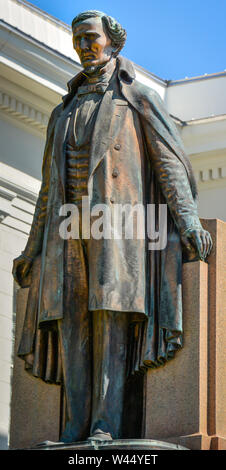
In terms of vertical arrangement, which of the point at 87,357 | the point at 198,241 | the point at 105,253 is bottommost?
the point at 87,357

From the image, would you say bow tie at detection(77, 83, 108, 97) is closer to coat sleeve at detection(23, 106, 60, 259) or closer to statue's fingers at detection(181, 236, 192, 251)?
coat sleeve at detection(23, 106, 60, 259)

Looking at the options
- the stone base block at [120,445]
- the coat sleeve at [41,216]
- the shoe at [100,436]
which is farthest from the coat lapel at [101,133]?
the stone base block at [120,445]

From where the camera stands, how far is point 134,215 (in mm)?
13570

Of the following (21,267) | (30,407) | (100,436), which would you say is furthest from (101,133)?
(100,436)

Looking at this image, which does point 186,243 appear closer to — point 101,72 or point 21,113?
point 101,72

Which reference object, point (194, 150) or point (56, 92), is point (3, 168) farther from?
point (194, 150)

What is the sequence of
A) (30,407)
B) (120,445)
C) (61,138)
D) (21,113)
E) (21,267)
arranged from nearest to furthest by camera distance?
(120,445) < (61,138) < (30,407) < (21,267) < (21,113)

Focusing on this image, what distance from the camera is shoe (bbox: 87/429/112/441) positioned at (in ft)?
42.2

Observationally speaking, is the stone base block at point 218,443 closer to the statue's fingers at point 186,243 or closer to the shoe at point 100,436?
the shoe at point 100,436

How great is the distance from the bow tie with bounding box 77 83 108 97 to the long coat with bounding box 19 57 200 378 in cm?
6

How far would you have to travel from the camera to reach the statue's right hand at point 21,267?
14211 millimetres

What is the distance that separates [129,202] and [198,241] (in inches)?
24.4

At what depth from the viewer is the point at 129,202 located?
13562 millimetres

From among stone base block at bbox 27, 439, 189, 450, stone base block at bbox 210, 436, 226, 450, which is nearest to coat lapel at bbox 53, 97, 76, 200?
stone base block at bbox 27, 439, 189, 450
